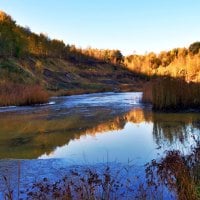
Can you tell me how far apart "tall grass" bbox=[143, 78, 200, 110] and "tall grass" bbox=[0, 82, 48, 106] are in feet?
32.8

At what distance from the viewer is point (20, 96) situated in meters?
24.8

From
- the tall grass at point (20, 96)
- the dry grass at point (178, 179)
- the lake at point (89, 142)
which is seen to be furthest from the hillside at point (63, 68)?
the dry grass at point (178, 179)

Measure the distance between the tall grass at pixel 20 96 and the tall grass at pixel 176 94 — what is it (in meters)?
9.99

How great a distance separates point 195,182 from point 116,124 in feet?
28.8

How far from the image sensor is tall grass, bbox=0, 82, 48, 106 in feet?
80.0

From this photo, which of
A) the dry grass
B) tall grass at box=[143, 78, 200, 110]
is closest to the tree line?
tall grass at box=[143, 78, 200, 110]

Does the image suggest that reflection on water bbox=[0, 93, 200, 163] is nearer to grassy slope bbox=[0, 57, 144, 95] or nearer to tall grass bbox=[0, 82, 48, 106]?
tall grass bbox=[0, 82, 48, 106]

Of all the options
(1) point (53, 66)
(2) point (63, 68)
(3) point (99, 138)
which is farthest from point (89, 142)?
(2) point (63, 68)

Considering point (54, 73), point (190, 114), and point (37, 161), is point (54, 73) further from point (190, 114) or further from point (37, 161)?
point (37, 161)

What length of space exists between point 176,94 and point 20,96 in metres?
11.4

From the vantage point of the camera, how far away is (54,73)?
63312mm

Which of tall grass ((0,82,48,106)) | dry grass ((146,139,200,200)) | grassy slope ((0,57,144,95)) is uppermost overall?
grassy slope ((0,57,144,95))

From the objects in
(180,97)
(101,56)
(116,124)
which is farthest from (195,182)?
(101,56)

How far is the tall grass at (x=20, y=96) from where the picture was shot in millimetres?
24375
